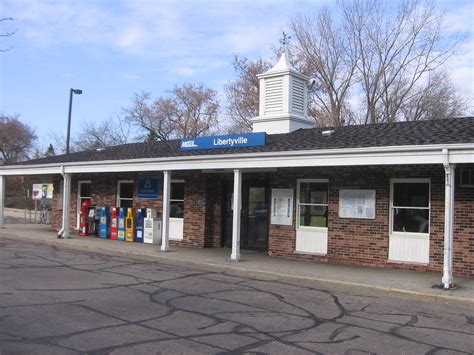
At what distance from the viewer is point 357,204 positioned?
44.1 ft

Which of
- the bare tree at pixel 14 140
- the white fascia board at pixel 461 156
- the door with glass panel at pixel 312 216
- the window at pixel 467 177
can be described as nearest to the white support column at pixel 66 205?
the door with glass panel at pixel 312 216

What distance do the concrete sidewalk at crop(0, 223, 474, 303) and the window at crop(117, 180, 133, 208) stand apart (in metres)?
2.28

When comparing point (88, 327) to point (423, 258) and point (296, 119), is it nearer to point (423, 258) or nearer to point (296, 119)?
point (423, 258)

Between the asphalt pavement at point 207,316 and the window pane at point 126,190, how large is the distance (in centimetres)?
749

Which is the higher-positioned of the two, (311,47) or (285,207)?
(311,47)

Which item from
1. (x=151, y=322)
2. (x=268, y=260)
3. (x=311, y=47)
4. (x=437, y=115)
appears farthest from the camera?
(x=311, y=47)

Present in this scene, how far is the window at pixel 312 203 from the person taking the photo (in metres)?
14.3

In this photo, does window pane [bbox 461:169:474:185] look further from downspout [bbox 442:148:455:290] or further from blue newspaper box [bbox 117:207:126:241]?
blue newspaper box [bbox 117:207:126:241]

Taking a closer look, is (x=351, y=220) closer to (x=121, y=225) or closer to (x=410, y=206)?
(x=410, y=206)

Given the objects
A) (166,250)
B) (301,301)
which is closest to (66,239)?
(166,250)

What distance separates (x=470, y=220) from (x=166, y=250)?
27.4ft

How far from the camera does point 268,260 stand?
46.1 ft

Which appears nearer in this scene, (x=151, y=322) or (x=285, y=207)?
(x=151, y=322)

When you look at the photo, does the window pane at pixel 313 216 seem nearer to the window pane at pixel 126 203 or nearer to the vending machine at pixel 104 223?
the window pane at pixel 126 203
